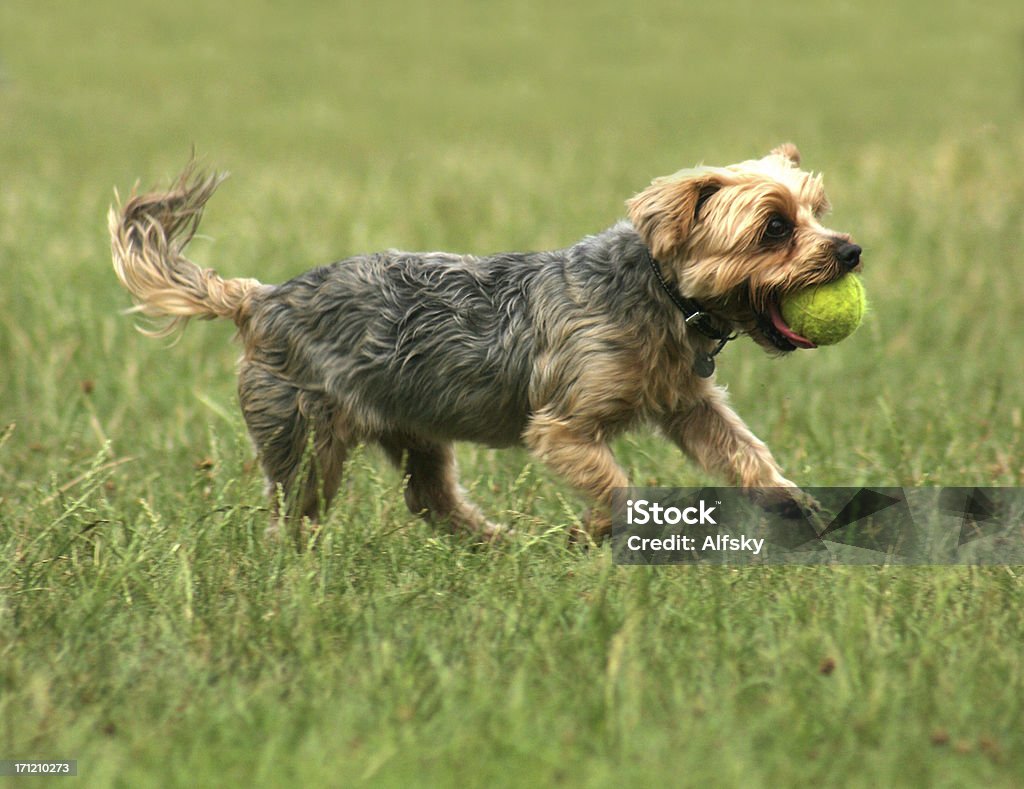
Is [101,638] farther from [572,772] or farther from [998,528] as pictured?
[998,528]

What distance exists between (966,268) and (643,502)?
A: 5.96 meters

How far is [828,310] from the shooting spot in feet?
16.5

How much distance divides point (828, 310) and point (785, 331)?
0.60 ft

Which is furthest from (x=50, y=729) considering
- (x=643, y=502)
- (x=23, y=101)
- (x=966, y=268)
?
(x=23, y=101)

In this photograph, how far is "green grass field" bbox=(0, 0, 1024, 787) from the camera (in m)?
3.68

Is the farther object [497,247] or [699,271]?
[497,247]

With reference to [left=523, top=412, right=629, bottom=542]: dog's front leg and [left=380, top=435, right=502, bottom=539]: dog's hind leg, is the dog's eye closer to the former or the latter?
[left=523, top=412, right=629, bottom=542]: dog's front leg

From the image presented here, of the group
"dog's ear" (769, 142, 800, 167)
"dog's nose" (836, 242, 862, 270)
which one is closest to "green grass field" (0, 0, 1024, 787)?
"dog's nose" (836, 242, 862, 270)

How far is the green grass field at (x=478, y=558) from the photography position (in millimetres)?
3678

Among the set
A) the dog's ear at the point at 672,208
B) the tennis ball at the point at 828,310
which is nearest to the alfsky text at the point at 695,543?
the tennis ball at the point at 828,310

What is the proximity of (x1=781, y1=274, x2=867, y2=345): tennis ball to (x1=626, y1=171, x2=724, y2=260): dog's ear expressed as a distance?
0.47 metres

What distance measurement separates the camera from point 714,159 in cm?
1448

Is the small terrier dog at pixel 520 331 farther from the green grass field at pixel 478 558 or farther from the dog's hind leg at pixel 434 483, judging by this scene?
the green grass field at pixel 478 558

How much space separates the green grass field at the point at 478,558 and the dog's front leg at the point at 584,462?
0.20m
